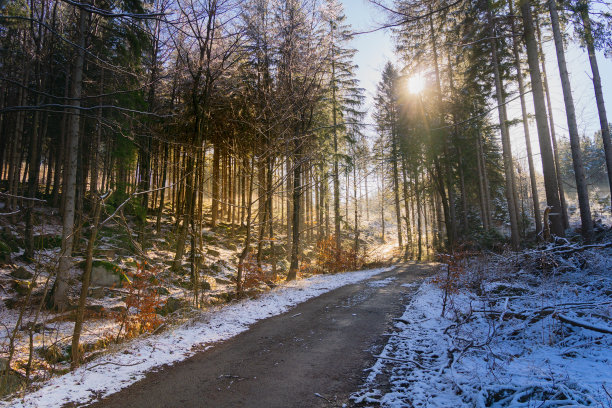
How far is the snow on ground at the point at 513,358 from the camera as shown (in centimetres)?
260

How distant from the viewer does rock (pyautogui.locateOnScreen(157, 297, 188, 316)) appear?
28.8ft

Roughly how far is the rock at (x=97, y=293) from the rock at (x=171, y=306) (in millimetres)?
2266

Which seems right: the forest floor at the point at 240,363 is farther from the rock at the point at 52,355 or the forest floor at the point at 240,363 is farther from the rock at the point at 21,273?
the rock at the point at 21,273

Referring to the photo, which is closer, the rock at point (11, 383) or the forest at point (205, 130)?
the rock at point (11, 383)

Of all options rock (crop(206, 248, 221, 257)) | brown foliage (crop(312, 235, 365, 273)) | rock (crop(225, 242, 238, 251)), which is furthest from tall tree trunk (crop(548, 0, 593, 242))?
rock (crop(225, 242, 238, 251))

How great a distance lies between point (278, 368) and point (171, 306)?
635cm

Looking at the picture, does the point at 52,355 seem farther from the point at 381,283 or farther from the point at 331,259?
the point at 331,259

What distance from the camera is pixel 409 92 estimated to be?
62.7ft

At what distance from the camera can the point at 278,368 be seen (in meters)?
4.03

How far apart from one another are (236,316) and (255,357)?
258cm

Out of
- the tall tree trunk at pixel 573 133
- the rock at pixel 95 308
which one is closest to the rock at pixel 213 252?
the rock at pixel 95 308

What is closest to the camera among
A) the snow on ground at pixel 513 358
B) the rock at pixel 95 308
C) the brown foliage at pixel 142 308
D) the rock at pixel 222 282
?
the snow on ground at pixel 513 358

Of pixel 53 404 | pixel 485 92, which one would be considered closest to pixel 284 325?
pixel 53 404

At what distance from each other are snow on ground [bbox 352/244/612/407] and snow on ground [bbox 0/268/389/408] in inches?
114
